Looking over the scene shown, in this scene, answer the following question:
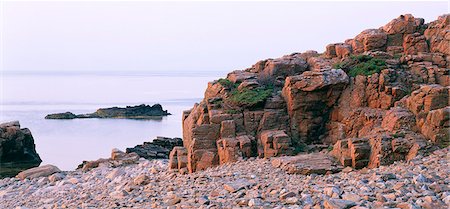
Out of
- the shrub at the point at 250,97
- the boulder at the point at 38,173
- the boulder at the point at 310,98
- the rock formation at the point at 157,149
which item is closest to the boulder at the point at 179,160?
the shrub at the point at 250,97

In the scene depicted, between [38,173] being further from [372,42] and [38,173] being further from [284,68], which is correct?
[372,42]

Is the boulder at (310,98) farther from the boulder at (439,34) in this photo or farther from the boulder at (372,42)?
the boulder at (439,34)

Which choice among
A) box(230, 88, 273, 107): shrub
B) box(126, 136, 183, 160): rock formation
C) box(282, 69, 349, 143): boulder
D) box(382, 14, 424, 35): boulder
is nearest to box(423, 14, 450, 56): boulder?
box(382, 14, 424, 35): boulder

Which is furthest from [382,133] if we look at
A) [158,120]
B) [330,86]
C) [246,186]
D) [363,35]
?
[158,120]

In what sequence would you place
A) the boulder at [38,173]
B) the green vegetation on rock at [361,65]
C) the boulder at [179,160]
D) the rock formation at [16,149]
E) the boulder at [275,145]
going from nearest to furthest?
the boulder at [275,145]
the green vegetation on rock at [361,65]
the boulder at [179,160]
the boulder at [38,173]
the rock formation at [16,149]

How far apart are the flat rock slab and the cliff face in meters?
0.77

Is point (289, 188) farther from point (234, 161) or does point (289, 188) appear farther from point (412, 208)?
point (234, 161)

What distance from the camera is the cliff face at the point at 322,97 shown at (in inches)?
720

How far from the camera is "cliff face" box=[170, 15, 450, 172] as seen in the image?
18297mm

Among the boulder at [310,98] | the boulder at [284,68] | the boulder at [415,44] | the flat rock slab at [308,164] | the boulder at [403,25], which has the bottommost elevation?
the flat rock slab at [308,164]

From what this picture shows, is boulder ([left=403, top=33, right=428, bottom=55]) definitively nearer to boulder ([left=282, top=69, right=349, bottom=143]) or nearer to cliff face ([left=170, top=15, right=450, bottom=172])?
cliff face ([left=170, top=15, right=450, bottom=172])

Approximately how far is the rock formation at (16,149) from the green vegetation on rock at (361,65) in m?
19.1

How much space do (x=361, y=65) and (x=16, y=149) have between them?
2145cm

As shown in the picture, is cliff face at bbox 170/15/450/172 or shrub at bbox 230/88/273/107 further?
shrub at bbox 230/88/273/107
